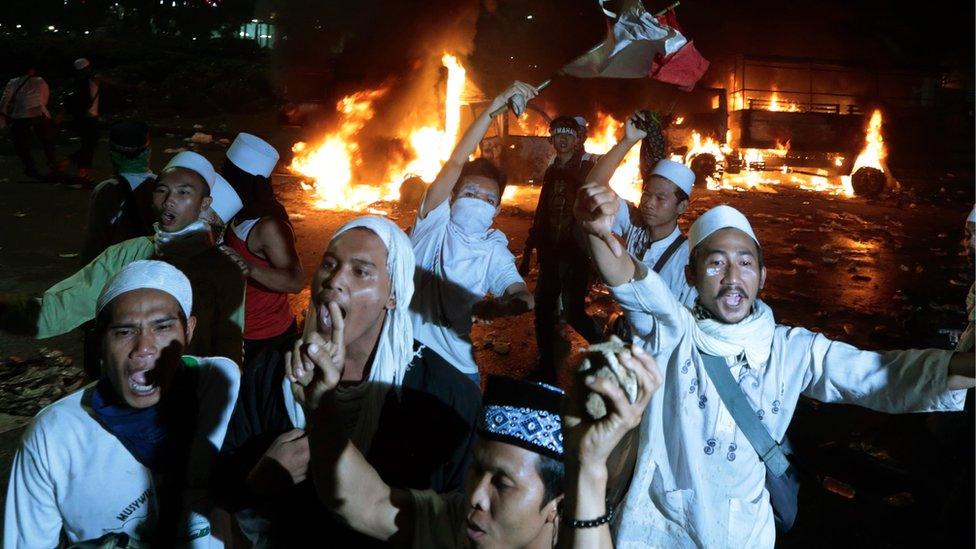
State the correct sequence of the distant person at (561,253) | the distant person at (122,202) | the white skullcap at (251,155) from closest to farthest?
the distant person at (122,202) → the white skullcap at (251,155) → the distant person at (561,253)

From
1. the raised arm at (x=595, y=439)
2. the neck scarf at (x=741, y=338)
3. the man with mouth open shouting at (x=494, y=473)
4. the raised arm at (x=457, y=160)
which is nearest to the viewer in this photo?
the raised arm at (x=595, y=439)

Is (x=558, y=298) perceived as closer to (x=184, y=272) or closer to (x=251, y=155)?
(x=251, y=155)

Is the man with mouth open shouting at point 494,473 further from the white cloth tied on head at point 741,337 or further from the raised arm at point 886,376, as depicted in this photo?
the raised arm at point 886,376

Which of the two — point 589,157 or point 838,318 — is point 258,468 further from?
point 838,318

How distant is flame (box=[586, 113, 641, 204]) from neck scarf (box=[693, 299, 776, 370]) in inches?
671

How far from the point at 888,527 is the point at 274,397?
13.9 ft

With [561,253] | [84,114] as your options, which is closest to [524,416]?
[561,253]

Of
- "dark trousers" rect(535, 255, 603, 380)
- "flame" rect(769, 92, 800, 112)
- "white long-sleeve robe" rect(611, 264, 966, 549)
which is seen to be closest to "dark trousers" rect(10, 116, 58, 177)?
"dark trousers" rect(535, 255, 603, 380)

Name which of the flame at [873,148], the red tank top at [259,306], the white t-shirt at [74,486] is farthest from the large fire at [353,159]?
the flame at [873,148]

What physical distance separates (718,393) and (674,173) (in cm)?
265

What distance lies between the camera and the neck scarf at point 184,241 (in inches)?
147

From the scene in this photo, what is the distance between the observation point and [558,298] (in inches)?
243

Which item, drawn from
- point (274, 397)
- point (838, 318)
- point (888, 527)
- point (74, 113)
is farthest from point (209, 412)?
point (74, 113)

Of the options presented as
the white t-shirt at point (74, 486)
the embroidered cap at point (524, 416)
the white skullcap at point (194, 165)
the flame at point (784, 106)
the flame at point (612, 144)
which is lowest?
the white t-shirt at point (74, 486)
